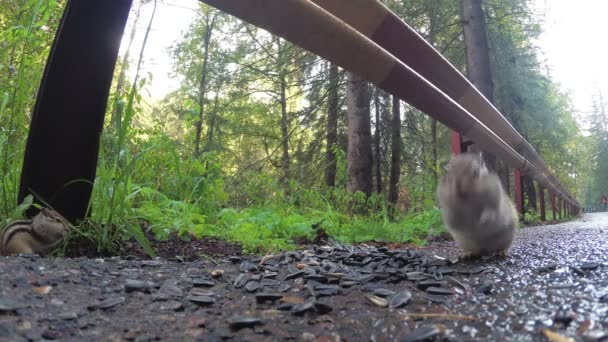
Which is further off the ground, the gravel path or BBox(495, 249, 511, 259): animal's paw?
BBox(495, 249, 511, 259): animal's paw

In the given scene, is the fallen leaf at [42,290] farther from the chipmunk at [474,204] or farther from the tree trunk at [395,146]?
the tree trunk at [395,146]

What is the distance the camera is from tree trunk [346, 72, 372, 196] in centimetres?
711

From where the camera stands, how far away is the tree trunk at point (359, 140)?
711cm

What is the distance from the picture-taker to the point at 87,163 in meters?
2.07

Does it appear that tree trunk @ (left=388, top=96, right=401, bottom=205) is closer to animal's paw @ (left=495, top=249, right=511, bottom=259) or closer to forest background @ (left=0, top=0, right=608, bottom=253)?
forest background @ (left=0, top=0, right=608, bottom=253)

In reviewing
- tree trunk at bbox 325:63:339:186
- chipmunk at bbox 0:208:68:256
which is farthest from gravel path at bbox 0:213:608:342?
tree trunk at bbox 325:63:339:186

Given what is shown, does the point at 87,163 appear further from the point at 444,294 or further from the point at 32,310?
the point at 444,294

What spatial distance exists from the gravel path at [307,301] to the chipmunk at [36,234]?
0.81ft

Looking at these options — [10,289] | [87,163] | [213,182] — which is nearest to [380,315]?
[10,289]

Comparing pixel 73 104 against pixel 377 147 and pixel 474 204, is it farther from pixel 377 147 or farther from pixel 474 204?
pixel 377 147

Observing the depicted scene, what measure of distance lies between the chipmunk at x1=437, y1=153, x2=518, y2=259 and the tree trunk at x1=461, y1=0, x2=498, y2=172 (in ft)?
20.7

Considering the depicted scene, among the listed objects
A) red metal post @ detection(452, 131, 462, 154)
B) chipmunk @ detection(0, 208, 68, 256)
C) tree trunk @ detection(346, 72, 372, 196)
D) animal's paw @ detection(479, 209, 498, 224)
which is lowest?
chipmunk @ detection(0, 208, 68, 256)

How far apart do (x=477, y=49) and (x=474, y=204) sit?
672cm

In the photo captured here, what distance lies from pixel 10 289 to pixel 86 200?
905mm
